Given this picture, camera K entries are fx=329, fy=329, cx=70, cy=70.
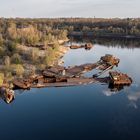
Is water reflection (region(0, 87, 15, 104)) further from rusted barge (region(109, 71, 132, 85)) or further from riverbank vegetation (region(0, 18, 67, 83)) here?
rusted barge (region(109, 71, 132, 85))

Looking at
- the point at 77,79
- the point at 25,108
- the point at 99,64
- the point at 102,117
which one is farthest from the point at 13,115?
the point at 99,64

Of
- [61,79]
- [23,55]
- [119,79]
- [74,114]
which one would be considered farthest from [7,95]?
[23,55]

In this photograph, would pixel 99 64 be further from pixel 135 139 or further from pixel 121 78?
pixel 135 139

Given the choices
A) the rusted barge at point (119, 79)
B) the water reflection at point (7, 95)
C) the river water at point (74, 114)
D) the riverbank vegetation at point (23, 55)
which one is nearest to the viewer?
the river water at point (74, 114)

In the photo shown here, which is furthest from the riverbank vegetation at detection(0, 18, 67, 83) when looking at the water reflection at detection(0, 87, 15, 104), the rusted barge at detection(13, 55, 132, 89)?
the water reflection at detection(0, 87, 15, 104)

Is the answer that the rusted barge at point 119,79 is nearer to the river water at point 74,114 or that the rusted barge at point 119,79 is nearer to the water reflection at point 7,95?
the river water at point 74,114

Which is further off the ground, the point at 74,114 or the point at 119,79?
the point at 119,79

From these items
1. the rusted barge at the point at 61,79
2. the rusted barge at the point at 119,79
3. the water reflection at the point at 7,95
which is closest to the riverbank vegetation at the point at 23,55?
the rusted barge at the point at 61,79

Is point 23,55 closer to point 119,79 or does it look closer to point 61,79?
point 61,79
